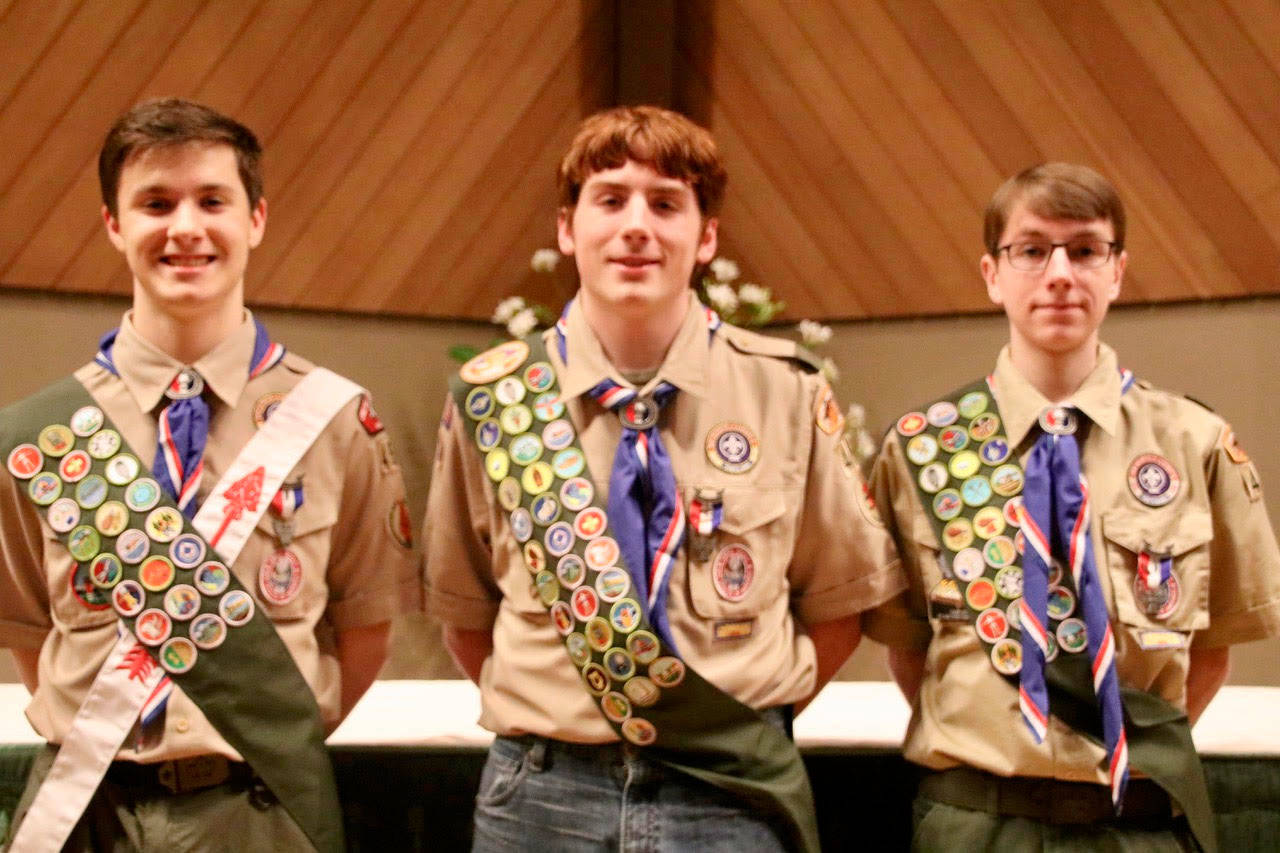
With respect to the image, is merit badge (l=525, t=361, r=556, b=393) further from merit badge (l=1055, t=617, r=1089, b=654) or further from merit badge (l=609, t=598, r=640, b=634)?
merit badge (l=1055, t=617, r=1089, b=654)

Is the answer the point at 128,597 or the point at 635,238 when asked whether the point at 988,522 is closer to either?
the point at 635,238

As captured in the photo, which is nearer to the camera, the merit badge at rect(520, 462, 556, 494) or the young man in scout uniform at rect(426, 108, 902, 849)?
the young man in scout uniform at rect(426, 108, 902, 849)

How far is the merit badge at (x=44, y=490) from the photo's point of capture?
207 cm

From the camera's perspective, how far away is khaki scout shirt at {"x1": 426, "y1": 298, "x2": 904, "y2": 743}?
2.05 metres

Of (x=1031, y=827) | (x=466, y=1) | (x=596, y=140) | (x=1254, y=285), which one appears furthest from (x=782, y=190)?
(x=1031, y=827)

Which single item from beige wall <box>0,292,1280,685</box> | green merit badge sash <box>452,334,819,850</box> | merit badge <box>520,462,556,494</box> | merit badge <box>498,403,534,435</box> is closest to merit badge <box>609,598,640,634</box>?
green merit badge sash <box>452,334,819,850</box>

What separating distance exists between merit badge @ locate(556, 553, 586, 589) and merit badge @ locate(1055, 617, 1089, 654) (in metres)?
0.79

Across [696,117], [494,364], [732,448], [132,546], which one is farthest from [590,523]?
[696,117]

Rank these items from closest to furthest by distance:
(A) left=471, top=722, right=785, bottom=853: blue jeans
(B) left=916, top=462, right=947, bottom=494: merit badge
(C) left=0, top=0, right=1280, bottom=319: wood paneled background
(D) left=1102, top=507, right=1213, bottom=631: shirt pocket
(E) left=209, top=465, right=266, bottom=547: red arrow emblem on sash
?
(A) left=471, top=722, right=785, bottom=853: blue jeans, (E) left=209, top=465, right=266, bottom=547: red arrow emblem on sash, (D) left=1102, top=507, right=1213, bottom=631: shirt pocket, (B) left=916, top=462, right=947, bottom=494: merit badge, (C) left=0, top=0, right=1280, bottom=319: wood paneled background

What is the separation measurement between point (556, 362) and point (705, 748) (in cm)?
70

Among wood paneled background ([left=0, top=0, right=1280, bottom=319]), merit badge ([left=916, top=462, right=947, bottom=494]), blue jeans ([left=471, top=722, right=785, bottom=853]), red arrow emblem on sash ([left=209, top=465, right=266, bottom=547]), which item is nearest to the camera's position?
blue jeans ([left=471, top=722, right=785, bottom=853])

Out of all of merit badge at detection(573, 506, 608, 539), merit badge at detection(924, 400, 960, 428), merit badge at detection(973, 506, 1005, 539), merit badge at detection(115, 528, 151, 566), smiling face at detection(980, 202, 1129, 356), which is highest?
smiling face at detection(980, 202, 1129, 356)

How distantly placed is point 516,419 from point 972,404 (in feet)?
2.68

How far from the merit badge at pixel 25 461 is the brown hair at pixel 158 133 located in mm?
423
